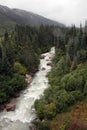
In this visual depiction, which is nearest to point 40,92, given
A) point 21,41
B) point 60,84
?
point 60,84

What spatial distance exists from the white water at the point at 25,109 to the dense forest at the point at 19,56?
328 cm

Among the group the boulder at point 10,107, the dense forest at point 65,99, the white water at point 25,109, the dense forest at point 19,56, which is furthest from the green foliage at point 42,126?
the dense forest at point 19,56

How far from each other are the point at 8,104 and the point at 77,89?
21132mm

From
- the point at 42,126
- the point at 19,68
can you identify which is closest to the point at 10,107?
the point at 42,126

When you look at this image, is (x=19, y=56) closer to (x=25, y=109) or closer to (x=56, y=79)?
(x=56, y=79)

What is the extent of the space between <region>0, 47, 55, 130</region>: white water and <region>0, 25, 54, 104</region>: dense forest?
3.28 metres

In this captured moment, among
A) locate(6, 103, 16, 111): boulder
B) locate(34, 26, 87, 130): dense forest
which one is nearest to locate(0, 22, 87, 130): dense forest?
locate(34, 26, 87, 130): dense forest

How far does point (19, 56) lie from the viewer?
114 meters

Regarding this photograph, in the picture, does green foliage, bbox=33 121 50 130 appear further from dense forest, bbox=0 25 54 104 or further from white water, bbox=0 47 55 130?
dense forest, bbox=0 25 54 104

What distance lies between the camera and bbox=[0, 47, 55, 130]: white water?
75094 mm

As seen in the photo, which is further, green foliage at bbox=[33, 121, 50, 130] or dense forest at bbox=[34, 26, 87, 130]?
dense forest at bbox=[34, 26, 87, 130]

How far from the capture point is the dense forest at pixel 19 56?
9000 cm

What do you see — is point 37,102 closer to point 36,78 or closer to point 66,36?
point 36,78

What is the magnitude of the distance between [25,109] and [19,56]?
114 feet
